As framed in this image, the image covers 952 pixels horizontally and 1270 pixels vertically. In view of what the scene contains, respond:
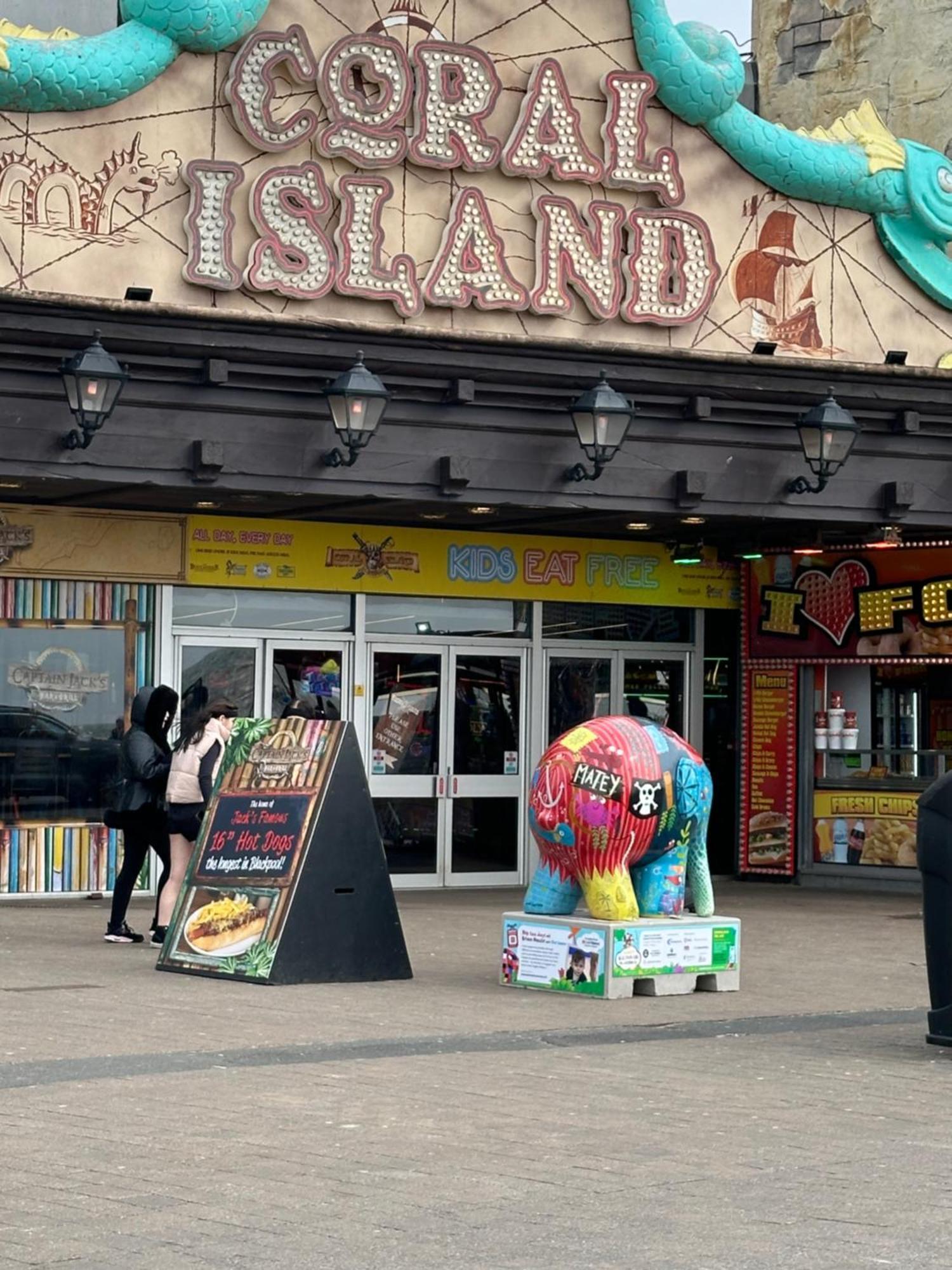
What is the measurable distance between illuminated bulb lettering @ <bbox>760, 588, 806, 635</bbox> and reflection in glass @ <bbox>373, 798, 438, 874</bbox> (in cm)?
384

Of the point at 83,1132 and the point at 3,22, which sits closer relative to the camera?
the point at 83,1132

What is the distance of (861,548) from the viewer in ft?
64.9

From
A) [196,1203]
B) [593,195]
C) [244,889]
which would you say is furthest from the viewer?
[593,195]

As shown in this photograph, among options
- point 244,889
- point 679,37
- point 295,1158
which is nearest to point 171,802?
point 244,889

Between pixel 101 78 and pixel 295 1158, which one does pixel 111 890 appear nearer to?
pixel 101 78

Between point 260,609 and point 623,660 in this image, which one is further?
point 623,660

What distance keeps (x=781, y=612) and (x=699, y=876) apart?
8.43 metres

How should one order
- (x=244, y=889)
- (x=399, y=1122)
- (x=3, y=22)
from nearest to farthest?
(x=399, y=1122) → (x=244, y=889) → (x=3, y=22)

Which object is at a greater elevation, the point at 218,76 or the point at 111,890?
the point at 218,76

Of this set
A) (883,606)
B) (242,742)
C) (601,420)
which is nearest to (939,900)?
(242,742)

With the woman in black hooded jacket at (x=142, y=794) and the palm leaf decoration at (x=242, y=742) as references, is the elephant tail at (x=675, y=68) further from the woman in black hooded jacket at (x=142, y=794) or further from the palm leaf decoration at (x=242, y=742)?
the palm leaf decoration at (x=242, y=742)

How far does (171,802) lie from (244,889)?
1.83m

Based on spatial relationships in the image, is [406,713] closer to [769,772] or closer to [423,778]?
[423,778]

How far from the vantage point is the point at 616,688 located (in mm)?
20375
